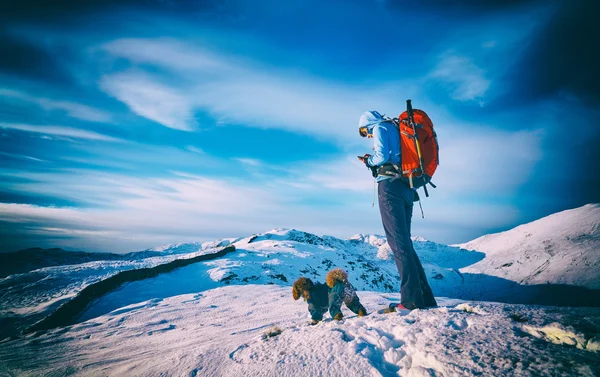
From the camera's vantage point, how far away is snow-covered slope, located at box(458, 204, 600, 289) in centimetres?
1417

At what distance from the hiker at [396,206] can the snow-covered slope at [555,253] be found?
1601cm

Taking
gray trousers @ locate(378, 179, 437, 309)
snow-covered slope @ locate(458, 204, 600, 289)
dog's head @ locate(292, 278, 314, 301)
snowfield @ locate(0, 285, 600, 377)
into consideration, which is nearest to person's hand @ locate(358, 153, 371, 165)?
gray trousers @ locate(378, 179, 437, 309)

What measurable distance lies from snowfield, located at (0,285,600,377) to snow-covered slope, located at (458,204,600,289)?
1648cm

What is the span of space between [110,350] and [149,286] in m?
8.01

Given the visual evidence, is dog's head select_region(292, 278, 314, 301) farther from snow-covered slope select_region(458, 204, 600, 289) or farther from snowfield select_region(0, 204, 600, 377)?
snow-covered slope select_region(458, 204, 600, 289)

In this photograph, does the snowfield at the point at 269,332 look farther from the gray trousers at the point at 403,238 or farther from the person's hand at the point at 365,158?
the person's hand at the point at 365,158

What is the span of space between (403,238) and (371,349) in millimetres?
1569

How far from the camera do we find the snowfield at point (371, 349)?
1.71 m

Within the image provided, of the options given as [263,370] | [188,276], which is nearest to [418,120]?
[263,370]

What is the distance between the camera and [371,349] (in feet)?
7.66

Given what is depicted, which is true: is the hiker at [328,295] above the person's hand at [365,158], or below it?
below

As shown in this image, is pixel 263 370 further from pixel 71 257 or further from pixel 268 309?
pixel 71 257

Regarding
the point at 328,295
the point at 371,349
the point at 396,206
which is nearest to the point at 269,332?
the point at 328,295

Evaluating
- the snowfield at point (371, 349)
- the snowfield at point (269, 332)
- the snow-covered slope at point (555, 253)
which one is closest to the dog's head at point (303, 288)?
the snowfield at point (269, 332)
